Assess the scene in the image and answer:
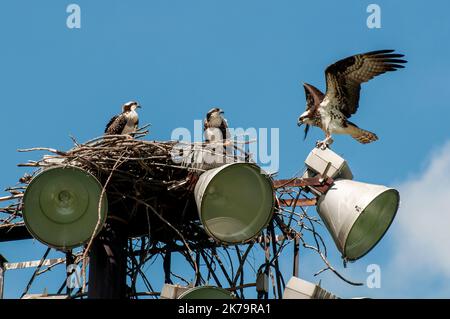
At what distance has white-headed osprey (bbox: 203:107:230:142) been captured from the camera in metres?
13.8

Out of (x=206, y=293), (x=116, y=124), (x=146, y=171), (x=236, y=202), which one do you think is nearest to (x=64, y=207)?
(x=146, y=171)

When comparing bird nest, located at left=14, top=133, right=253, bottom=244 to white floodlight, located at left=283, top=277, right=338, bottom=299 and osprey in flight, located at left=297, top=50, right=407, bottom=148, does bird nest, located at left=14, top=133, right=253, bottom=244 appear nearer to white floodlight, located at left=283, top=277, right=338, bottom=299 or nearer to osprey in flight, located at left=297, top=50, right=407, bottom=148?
white floodlight, located at left=283, top=277, right=338, bottom=299

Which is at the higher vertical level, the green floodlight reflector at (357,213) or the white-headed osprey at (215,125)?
the white-headed osprey at (215,125)

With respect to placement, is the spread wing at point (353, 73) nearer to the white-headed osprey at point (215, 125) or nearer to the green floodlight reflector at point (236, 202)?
the white-headed osprey at point (215, 125)

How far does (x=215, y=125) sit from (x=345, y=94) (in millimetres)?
1446

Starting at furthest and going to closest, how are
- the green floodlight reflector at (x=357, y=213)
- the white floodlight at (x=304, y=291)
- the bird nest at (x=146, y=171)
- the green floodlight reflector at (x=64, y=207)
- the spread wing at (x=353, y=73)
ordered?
the spread wing at (x=353, y=73)
the bird nest at (x=146, y=171)
the green floodlight reflector at (x=64, y=207)
the green floodlight reflector at (x=357, y=213)
the white floodlight at (x=304, y=291)

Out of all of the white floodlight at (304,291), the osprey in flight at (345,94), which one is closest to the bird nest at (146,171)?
the white floodlight at (304,291)

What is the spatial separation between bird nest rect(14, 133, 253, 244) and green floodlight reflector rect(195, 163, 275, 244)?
2.40 feet

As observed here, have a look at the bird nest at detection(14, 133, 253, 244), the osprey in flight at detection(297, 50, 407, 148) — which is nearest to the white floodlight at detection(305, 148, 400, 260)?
the bird nest at detection(14, 133, 253, 244)

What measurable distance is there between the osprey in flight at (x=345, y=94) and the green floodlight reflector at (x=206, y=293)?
4.00 m

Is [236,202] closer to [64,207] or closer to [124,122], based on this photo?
[64,207]

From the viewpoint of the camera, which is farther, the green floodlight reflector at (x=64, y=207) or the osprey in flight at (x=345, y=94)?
the osprey in flight at (x=345, y=94)

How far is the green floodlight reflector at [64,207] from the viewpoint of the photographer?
1082cm
